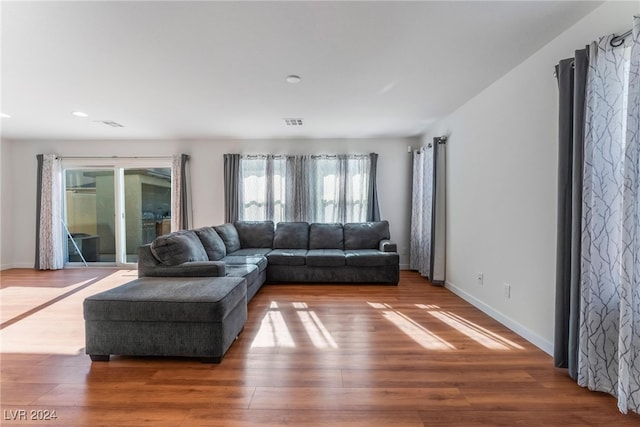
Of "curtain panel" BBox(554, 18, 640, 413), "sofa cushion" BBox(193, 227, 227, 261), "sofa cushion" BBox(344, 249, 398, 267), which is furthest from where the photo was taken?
"sofa cushion" BBox(344, 249, 398, 267)

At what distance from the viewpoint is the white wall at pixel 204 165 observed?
509cm

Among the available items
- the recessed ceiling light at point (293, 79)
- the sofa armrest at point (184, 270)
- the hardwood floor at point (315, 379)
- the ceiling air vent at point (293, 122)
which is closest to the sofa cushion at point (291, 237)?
the ceiling air vent at point (293, 122)

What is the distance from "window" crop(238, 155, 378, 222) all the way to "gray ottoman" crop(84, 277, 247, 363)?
3106mm

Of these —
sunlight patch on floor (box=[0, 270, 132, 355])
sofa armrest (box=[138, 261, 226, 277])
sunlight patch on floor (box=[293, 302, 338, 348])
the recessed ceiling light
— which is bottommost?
sunlight patch on floor (box=[0, 270, 132, 355])

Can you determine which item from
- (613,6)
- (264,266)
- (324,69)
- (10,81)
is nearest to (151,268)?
(264,266)

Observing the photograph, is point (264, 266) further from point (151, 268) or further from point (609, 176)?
point (609, 176)

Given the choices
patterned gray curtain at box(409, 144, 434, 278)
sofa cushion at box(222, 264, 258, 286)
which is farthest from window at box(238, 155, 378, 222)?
sofa cushion at box(222, 264, 258, 286)

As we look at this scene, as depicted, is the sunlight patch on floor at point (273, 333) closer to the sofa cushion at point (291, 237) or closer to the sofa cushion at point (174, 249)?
the sofa cushion at point (174, 249)

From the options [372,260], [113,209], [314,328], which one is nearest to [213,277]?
[314,328]

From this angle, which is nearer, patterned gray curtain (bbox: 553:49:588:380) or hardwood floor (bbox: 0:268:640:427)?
hardwood floor (bbox: 0:268:640:427)

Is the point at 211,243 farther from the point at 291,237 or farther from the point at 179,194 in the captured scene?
the point at 179,194

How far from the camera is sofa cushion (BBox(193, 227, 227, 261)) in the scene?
351 cm

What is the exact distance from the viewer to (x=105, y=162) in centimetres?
513

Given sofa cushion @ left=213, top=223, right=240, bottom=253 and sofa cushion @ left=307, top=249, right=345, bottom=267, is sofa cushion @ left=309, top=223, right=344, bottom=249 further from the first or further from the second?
sofa cushion @ left=213, top=223, right=240, bottom=253
